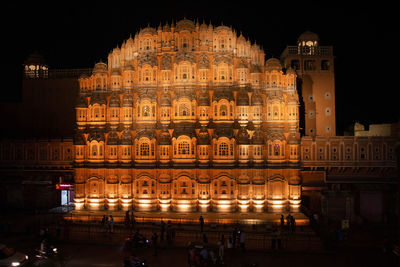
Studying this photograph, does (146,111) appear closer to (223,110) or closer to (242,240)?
(223,110)

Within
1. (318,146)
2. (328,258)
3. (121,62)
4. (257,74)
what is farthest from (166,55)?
(328,258)

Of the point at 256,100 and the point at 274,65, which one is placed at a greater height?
the point at 274,65

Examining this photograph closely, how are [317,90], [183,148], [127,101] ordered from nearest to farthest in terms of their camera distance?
[183,148] → [127,101] → [317,90]

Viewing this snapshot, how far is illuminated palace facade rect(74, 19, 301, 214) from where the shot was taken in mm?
37156

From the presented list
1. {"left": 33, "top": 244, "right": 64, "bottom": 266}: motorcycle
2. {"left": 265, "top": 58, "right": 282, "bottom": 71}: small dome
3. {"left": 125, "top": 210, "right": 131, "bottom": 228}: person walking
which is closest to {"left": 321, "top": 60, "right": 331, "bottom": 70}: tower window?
{"left": 265, "top": 58, "right": 282, "bottom": 71}: small dome

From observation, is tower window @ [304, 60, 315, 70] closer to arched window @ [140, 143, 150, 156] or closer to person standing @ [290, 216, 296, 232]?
person standing @ [290, 216, 296, 232]

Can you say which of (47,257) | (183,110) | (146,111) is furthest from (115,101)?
(47,257)

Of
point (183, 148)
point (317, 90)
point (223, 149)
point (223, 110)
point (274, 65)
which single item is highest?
point (274, 65)

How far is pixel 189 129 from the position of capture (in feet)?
124

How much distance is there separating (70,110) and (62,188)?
516 inches

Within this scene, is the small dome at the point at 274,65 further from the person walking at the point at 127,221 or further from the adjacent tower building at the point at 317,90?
the person walking at the point at 127,221

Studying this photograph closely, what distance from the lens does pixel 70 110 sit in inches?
2060

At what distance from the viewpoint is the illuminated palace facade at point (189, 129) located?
1463 inches

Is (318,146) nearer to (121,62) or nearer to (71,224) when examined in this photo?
(121,62)
